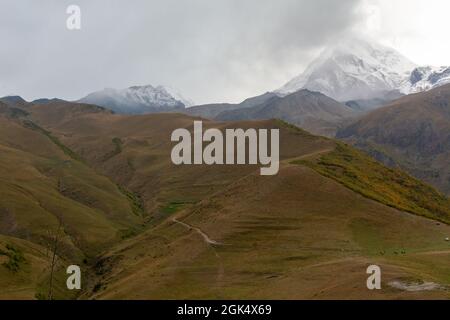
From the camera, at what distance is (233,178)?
160 meters

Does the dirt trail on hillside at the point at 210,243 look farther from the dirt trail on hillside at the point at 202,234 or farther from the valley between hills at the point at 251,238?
the valley between hills at the point at 251,238

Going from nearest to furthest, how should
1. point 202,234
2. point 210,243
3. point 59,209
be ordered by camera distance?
point 210,243, point 202,234, point 59,209

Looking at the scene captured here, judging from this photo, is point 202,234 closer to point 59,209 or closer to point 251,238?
point 251,238

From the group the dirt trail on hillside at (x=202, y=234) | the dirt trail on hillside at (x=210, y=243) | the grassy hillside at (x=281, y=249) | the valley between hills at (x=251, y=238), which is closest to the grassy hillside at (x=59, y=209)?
the valley between hills at (x=251, y=238)

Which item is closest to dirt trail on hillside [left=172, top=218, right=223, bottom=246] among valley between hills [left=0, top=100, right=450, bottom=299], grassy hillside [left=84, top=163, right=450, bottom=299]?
valley between hills [left=0, top=100, right=450, bottom=299]

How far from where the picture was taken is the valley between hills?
213 feet

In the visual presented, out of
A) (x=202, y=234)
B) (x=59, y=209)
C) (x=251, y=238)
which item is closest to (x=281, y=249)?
(x=251, y=238)

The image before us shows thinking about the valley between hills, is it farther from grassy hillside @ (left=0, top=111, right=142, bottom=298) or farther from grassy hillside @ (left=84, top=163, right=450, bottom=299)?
grassy hillside @ (left=0, top=111, right=142, bottom=298)

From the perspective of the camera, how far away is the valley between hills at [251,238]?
65062 millimetres

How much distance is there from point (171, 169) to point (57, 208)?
205ft

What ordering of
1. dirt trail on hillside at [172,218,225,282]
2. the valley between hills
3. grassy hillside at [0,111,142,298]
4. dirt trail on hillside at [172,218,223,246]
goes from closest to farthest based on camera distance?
the valley between hills, dirt trail on hillside at [172,218,225,282], dirt trail on hillside at [172,218,223,246], grassy hillside at [0,111,142,298]

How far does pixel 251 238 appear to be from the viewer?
90.3 metres
